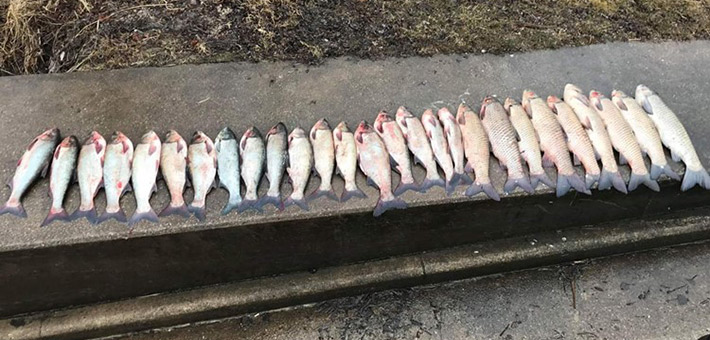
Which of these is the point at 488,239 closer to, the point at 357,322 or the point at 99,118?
the point at 357,322

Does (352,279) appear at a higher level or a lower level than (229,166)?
lower

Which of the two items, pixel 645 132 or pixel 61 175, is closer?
pixel 61 175

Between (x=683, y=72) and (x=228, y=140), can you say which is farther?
(x=683, y=72)

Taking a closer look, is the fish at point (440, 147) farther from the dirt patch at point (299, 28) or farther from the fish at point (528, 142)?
the dirt patch at point (299, 28)

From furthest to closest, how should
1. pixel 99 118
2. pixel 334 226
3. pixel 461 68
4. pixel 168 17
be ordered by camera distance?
1. pixel 168 17
2. pixel 461 68
3. pixel 99 118
4. pixel 334 226

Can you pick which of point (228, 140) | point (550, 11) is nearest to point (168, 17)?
point (228, 140)

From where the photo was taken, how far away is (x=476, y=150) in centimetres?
308

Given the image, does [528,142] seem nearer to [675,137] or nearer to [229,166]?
[675,137]

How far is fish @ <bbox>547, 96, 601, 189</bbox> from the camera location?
3041 millimetres

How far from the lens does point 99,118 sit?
320cm

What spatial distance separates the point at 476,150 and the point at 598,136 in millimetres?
775

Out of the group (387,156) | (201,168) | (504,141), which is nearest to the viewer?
(201,168)

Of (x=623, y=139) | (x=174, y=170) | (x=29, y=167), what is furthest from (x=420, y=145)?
(x=29, y=167)

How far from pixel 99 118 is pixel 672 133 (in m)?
3.50
